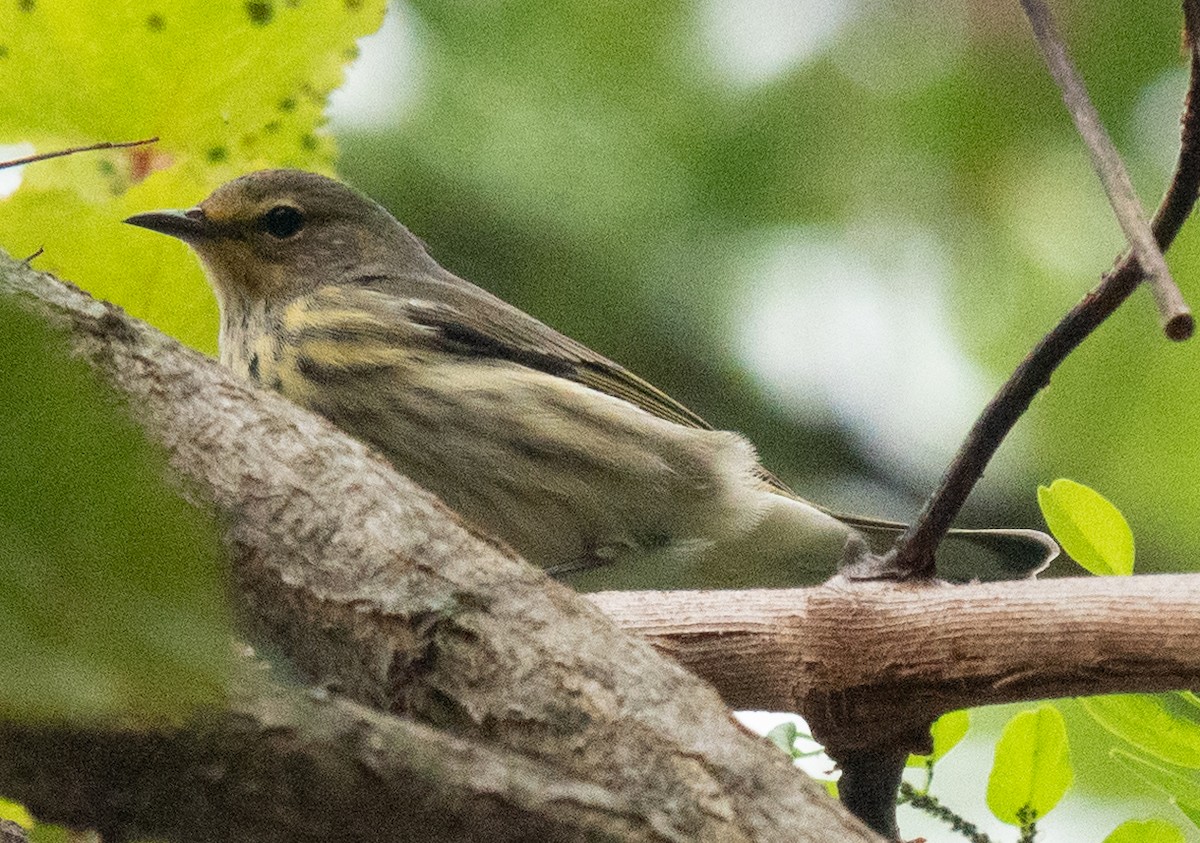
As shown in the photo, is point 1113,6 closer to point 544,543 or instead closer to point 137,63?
point 544,543

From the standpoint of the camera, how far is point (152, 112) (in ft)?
5.58

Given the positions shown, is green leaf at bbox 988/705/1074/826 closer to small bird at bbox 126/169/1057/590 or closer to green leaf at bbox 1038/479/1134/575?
green leaf at bbox 1038/479/1134/575

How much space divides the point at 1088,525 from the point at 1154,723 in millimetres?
267

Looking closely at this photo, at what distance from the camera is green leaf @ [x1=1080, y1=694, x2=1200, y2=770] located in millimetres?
1663

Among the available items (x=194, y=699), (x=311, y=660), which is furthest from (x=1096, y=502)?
(x=194, y=699)

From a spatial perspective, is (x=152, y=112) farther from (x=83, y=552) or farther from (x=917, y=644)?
(x=83, y=552)

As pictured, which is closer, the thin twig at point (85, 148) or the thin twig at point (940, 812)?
the thin twig at point (85, 148)

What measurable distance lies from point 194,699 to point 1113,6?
4035 millimetres

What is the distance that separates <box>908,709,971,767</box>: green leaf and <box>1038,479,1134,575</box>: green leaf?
0.96 feet

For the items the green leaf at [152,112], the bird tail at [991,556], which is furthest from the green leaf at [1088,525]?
the green leaf at [152,112]

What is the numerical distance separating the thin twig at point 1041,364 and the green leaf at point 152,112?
0.93 metres

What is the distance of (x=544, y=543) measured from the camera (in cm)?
268

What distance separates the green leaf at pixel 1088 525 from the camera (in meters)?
1.78

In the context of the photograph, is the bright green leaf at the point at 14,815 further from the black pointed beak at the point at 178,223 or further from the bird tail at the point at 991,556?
the bird tail at the point at 991,556
